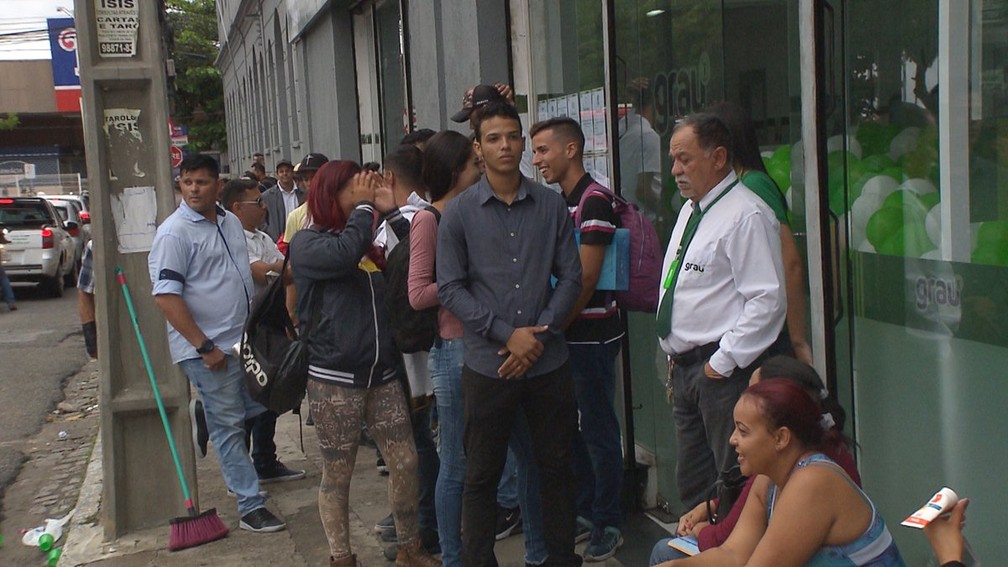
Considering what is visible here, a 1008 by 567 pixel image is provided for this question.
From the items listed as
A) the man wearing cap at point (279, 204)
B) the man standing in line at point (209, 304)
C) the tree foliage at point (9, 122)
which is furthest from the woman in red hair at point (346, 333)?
the tree foliage at point (9, 122)

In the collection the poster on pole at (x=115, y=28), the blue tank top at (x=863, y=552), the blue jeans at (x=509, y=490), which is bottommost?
the blue jeans at (x=509, y=490)

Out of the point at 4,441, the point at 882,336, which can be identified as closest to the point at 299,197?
the point at 4,441

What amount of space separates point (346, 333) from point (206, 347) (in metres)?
1.25

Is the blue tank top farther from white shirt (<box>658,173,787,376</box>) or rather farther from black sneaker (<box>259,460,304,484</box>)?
black sneaker (<box>259,460,304,484</box>)

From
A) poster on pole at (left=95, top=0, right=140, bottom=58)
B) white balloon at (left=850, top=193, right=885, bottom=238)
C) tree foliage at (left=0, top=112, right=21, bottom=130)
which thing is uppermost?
tree foliage at (left=0, top=112, right=21, bottom=130)

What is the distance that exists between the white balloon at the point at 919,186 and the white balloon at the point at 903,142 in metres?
0.10

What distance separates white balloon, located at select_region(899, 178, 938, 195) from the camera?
12.0ft

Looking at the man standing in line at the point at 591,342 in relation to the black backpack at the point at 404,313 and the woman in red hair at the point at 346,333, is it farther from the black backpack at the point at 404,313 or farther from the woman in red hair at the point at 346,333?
the woman in red hair at the point at 346,333

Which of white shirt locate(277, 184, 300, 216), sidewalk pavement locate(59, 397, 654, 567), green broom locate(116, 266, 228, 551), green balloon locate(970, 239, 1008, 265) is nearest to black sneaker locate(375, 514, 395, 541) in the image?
sidewalk pavement locate(59, 397, 654, 567)

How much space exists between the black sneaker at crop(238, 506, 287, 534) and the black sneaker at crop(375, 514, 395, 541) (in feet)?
1.87

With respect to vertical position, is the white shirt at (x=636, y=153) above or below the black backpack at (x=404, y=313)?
above

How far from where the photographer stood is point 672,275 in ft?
13.1

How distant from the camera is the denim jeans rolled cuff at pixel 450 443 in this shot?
455 cm

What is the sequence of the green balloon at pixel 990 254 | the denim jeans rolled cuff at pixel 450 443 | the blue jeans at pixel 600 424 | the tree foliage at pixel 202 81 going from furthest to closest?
the tree foliage at pixel 202 81 → the blue jeans at pixel 600 424 → the denim jeans rolled cuff at pixel 450 443 → the green balloon at pixel 990 254
